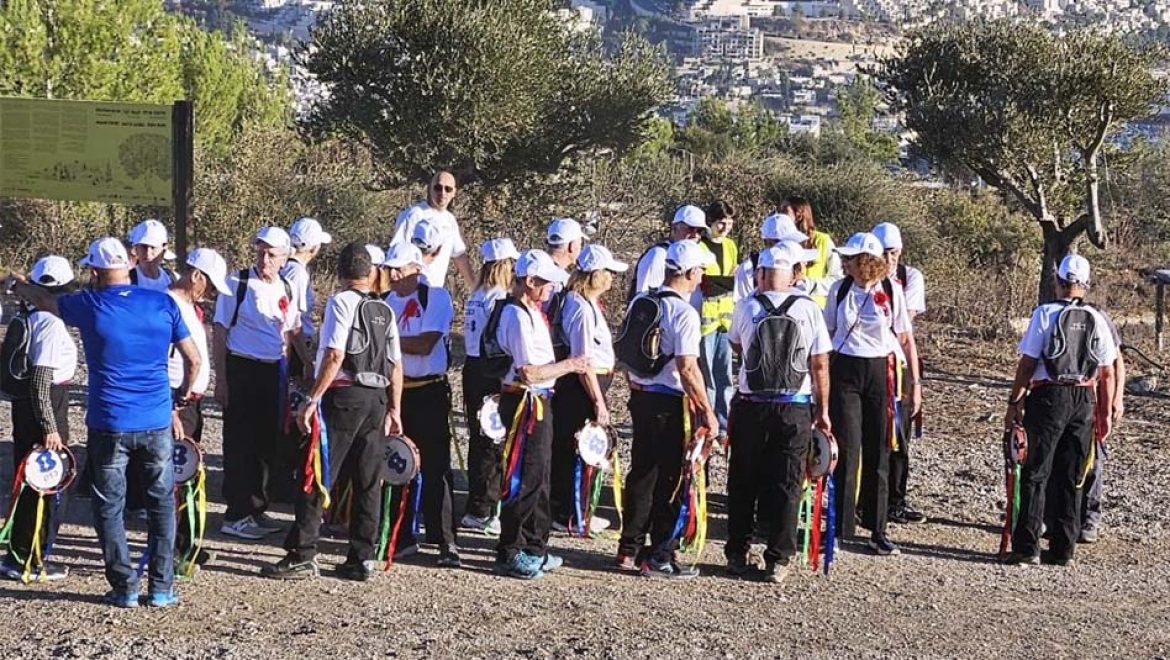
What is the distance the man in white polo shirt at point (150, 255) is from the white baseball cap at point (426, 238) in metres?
1.34

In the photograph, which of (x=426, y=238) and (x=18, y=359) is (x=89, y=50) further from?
(x=18, y=359)

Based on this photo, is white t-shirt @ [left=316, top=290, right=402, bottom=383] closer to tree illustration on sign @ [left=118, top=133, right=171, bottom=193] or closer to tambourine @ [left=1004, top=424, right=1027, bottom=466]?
tambourine @ [left=1004, top=424, right=1027, bottom=466]

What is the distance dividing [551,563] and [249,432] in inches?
73.5

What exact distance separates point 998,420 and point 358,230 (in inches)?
422

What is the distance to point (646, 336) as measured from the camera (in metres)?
7.66

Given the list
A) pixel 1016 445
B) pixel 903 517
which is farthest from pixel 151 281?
pixel 1016 445

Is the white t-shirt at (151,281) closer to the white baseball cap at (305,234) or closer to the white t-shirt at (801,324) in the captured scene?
the white baseball cap at (305,234)

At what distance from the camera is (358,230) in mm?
20875

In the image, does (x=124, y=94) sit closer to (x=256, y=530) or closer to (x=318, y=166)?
(x=318, y=166)

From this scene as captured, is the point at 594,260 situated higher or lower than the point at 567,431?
higher

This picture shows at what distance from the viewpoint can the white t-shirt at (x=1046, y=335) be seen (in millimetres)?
8250

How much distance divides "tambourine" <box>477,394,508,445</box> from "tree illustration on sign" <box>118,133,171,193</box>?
24.3ft

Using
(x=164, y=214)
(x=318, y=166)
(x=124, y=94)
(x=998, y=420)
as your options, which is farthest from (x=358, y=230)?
(x=998, y=420)

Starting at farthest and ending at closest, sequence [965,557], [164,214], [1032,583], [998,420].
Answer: [164,214] → [998,420] → [965,557] → [1032,583]
